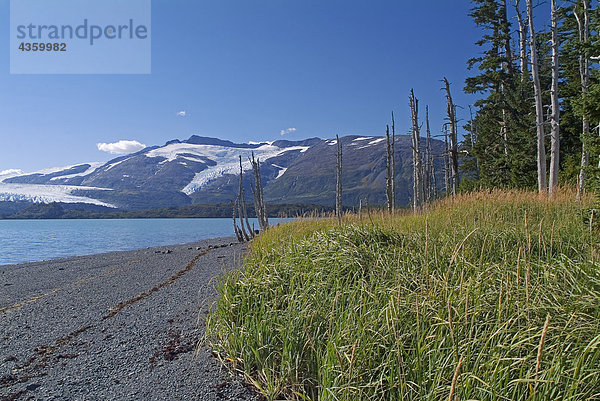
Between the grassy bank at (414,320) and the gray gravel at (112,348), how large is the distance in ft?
1.58

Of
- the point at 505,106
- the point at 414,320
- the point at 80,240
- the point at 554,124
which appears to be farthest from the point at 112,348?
the point at 80,240

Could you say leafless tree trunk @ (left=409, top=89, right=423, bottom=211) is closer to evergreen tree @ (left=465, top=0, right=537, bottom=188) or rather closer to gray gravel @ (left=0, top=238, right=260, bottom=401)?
evergreen tree @ (left=465, top=0, right=537, bottom=188)

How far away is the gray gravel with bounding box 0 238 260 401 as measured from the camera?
461cm

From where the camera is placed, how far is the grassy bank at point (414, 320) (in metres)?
2.87

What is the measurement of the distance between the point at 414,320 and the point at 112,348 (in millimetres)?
4672

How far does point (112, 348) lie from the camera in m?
6.17

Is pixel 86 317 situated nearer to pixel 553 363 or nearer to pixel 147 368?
pixel 147 368

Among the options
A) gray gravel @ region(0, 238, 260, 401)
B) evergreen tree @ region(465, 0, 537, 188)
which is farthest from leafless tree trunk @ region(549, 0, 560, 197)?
gray gravel @ region(0, 238, 260, 401)

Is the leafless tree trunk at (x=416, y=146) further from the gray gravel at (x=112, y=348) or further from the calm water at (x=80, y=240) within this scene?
the gray gravel at (x=112, y=348)

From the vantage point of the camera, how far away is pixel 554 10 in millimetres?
16656

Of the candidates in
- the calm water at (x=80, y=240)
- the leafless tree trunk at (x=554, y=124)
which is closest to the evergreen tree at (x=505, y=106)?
the leafless tree trunk at (x=554, y=124)

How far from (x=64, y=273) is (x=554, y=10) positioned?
2382cm

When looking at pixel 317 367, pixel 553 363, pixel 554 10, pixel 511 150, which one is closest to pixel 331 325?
pixel 317 367

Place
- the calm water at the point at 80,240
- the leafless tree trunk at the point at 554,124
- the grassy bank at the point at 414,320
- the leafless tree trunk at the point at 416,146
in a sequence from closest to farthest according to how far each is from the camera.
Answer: the grassy bank at the point at 414,320 < the leafless tree trunk at the point at 554,124 < the leafless tree trunk at the point at 416,146 < the calm water at the point at 80,240
